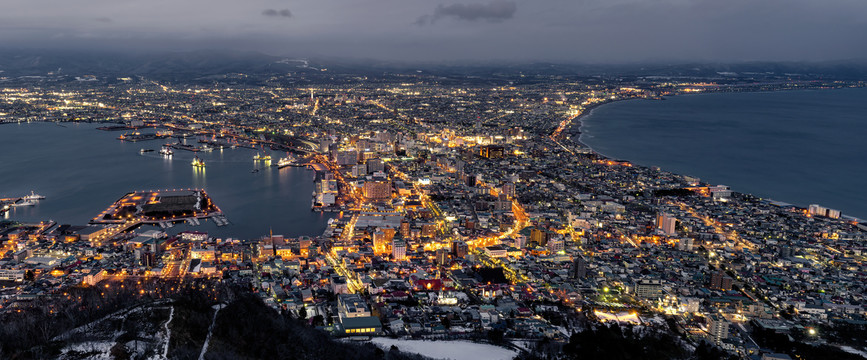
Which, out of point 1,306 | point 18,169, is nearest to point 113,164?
point 18,169

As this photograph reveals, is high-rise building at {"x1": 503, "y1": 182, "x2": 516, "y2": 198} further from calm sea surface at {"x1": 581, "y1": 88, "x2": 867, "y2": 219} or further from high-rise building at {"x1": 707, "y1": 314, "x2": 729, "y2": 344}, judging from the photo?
high-rise building at {"x1": 707, "y1": 314, "x2": 729, "y2": 344}

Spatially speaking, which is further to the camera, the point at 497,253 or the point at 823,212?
the point at 823,212

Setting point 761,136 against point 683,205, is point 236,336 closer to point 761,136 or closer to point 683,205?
point 683,205

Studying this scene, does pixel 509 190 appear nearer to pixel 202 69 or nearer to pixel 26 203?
pixel 26 203

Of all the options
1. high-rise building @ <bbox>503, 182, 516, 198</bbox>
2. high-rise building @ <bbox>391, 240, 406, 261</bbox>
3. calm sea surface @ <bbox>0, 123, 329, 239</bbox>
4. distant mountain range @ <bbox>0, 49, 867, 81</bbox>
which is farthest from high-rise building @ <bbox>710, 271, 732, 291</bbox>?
distant mountain range @ <bbox>0, 49, 867, 81</bbox>

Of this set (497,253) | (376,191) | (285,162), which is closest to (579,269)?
(497,253)

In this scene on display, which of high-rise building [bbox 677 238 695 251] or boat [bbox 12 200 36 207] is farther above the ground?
high-rise building [bbox 677 238 695 251]

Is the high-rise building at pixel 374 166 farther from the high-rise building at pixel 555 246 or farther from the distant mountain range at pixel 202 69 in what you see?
the distant mountain range at pixel 202 69
